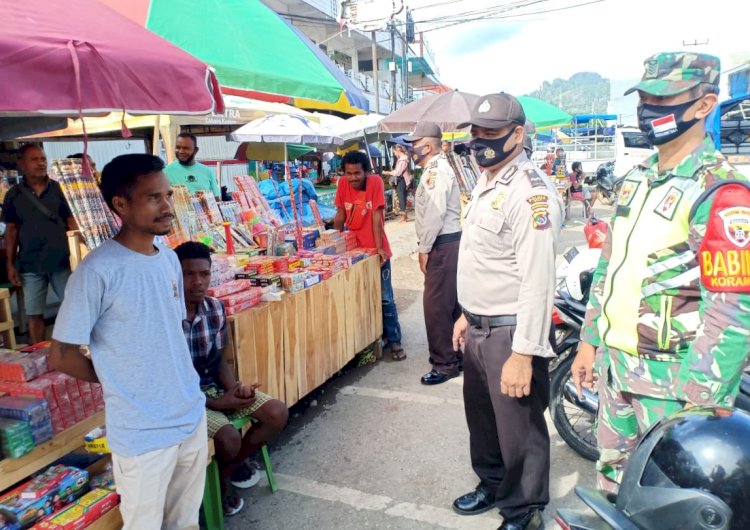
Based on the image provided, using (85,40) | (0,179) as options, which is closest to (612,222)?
(85,40)

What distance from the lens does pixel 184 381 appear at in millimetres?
2078

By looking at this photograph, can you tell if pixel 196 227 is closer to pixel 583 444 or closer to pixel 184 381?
pixel 184 381

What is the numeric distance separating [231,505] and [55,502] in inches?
40.7

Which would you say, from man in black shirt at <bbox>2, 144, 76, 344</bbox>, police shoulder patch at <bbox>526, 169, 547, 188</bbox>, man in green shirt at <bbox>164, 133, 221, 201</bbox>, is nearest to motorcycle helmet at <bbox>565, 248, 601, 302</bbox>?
police shoulder patch at <bbox>526, 169, 547, 188</bbox>

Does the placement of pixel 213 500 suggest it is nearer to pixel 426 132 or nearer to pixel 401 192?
pixel 426 132

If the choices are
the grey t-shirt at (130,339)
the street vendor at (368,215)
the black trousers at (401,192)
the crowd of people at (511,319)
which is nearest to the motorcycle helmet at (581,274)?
the crowd of people at (511,319)

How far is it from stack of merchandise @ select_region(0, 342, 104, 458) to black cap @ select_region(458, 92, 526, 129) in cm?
218

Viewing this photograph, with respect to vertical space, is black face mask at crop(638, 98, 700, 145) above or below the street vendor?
above

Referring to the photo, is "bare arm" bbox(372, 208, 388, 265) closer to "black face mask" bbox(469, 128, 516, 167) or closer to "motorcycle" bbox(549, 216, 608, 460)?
"motorcycle" bbox(549, 216, 608, 460)

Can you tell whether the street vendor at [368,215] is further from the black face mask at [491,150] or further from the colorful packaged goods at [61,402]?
the colorful packaged goods at [61,402]

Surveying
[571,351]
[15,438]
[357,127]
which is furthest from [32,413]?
[357,127]

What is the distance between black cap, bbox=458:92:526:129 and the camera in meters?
2.46

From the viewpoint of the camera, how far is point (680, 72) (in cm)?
180

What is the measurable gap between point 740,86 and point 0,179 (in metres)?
18.3
